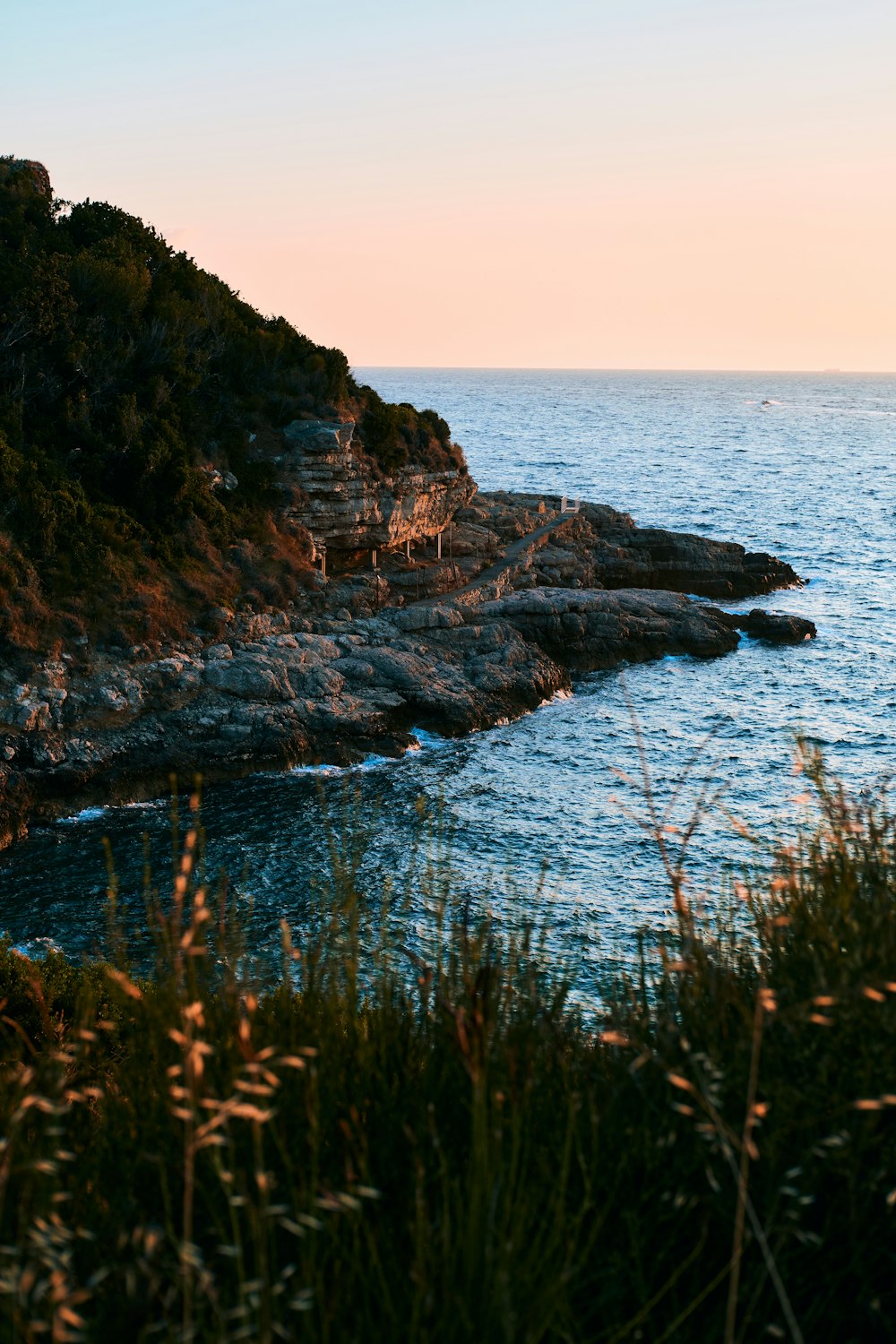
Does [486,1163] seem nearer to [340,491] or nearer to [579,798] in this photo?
[579,798]

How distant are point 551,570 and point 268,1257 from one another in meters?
46.8

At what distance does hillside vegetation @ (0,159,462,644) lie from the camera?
109ft

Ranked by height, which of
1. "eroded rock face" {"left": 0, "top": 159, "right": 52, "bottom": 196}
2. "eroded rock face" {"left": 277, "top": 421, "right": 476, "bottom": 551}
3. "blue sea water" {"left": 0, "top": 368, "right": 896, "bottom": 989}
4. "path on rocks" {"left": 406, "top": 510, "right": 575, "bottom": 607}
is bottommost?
"blue sea water" {"left": 0, "top": 368, "right": 896, "bottom": 989}

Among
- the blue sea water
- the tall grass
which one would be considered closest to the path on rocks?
the blue sea water

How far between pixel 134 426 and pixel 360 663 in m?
11.6

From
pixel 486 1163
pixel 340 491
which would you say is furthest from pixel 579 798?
pixel 486 1163

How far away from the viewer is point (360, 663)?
3469 cm

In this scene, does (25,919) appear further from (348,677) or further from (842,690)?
(842,690)

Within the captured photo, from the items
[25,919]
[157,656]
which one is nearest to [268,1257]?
[25,919]

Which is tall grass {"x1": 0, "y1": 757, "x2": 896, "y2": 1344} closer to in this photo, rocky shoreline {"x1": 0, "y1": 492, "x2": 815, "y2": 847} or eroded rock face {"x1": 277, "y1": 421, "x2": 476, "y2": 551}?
rocky shoreline {"x1": 0, "y1": 492, "x2": 815, "y2": 847}

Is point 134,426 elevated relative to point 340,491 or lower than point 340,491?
elevated

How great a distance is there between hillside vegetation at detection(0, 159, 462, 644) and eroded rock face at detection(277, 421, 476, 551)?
0.88 metres

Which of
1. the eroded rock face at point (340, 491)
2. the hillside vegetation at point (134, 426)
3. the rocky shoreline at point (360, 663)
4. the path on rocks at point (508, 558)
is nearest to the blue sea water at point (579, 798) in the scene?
the rocky shoreline at point (360, 663)

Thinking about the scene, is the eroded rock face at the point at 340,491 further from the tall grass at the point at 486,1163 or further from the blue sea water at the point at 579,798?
the tall grass at the point at 486,1163
